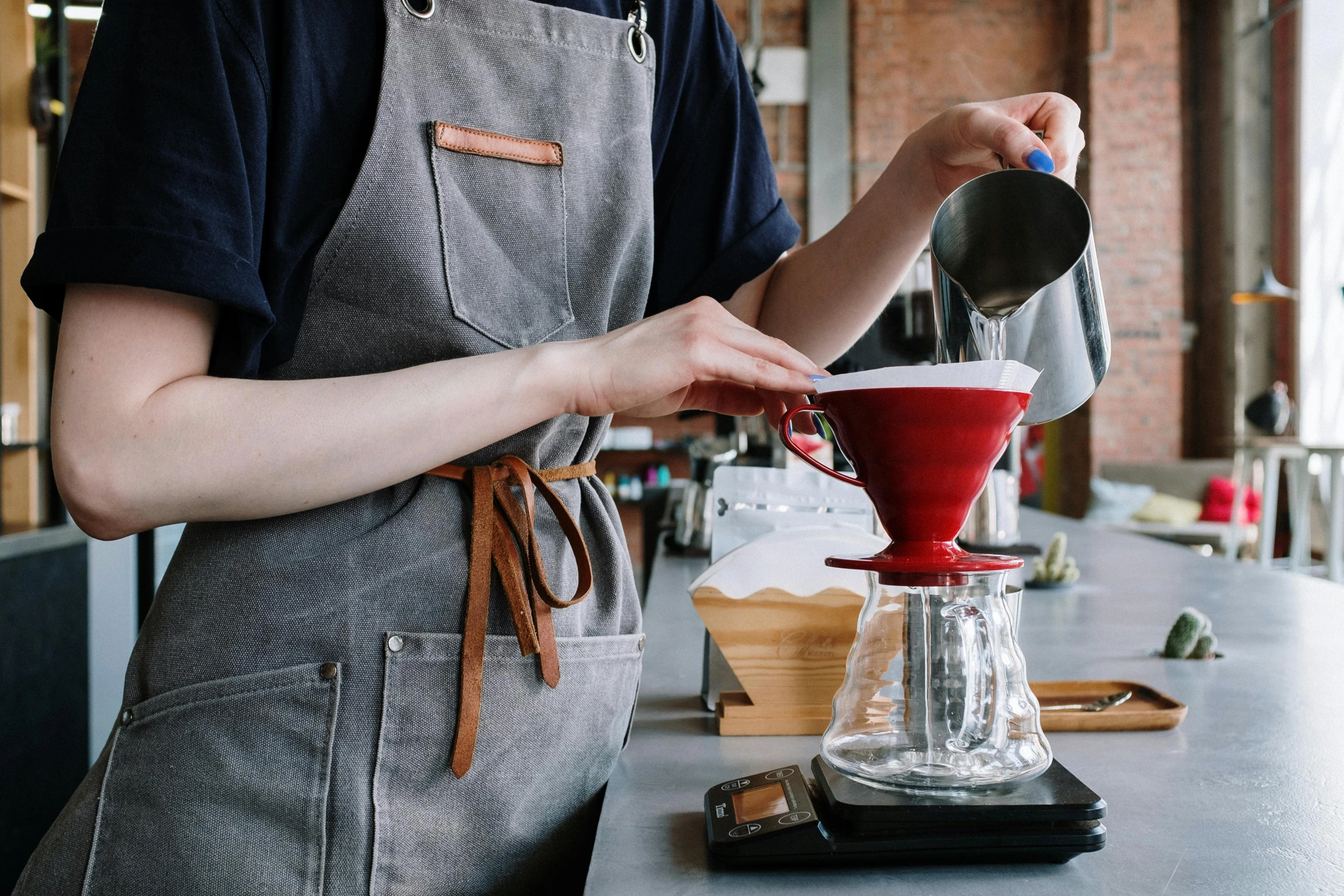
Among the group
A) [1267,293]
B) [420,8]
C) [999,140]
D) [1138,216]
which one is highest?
[1138,216]

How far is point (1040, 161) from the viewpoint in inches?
27.6

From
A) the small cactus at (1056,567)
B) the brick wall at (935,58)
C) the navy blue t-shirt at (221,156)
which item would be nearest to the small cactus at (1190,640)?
the small cactus at (1056,567)

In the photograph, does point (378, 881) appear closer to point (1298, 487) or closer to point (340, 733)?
point (340, 733)

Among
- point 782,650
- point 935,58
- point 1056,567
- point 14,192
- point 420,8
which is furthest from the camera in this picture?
point 935,58

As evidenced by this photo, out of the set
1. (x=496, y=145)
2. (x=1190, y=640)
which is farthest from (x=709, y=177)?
(x=1190, y=640)

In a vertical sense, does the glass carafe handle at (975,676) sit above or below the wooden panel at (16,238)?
below

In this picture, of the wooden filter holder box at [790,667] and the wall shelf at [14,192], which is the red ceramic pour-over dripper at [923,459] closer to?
the wooden filter holder box at [790,667]

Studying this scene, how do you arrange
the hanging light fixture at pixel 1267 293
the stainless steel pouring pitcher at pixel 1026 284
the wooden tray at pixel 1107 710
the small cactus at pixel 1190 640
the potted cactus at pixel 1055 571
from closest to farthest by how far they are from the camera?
the stainless steel pouring pitcher at pixel 1026 284, the wooden tray at pixel 1107 710, the small cactus at pixel 1190 640, the potted cactus at pixel 1055 571, the hanging light fixture at pixel 1267 293

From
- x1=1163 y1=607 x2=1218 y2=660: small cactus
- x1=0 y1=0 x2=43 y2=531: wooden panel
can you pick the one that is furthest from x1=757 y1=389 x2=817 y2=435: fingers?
x1=0 y1=0 x2=43 y2=531: wooden panel

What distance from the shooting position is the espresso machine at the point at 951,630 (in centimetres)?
59

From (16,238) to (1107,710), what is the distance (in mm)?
2774

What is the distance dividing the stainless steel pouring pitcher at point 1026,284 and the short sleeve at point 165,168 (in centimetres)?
47

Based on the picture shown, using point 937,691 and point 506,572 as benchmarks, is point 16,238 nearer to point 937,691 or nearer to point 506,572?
point 506,572

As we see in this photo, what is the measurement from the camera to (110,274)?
0.60m
